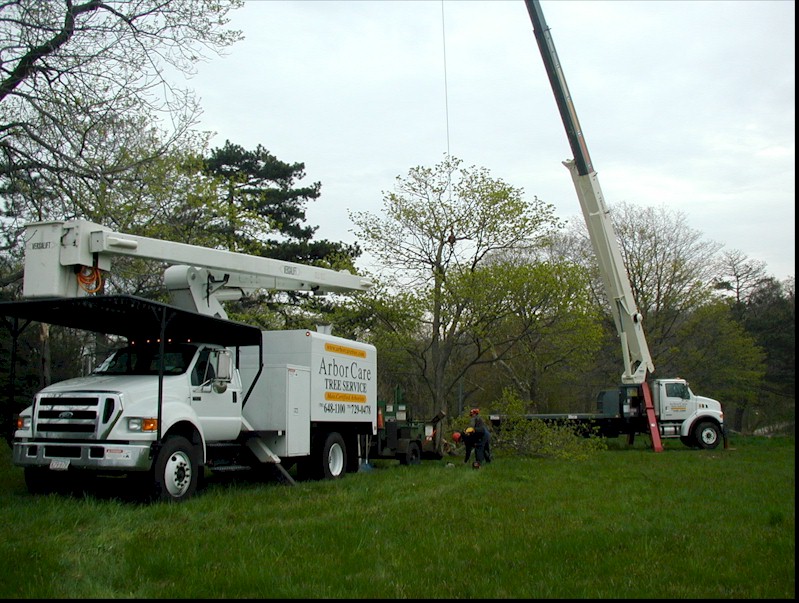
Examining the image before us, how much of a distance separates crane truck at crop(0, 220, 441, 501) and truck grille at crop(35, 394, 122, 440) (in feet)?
0.06

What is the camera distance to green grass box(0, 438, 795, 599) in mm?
6477

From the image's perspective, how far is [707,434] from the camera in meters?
28.7

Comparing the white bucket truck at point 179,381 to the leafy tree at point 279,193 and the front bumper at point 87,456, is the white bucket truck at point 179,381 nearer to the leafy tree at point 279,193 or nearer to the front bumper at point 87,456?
the front bumper at point 87,456

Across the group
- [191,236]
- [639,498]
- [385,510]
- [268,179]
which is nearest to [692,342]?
[268,179]

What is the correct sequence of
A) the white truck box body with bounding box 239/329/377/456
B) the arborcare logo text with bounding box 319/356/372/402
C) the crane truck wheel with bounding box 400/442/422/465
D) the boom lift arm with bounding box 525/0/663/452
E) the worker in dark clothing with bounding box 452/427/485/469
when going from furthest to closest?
the boom lift arm with bounding box 525/0/663/452
the crane truck wheel with bounding box 400/442/422/465
the worker in dark clothing with bounding box 452/427/485/469
the arborcare logo text with bounding box 319/356/372/402
the white truck box body with bounding box 239/329/377/456

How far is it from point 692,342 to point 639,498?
34687mm

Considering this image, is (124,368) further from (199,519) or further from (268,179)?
(268,179)

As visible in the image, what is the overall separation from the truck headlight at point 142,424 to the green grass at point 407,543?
3.45ft

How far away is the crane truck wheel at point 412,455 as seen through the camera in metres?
20.0

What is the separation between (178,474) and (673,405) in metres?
21.9

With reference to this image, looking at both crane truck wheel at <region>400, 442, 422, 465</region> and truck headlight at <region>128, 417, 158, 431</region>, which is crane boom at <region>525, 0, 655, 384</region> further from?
truck headlight at <region>128, 417, 158, 431</region>

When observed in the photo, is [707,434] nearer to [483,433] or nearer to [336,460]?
[483,433]

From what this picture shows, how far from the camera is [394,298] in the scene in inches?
962

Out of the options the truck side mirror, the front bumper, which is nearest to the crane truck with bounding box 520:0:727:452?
the truck side mirror
